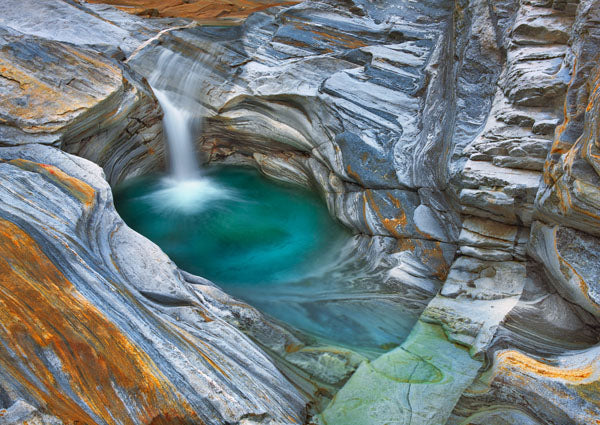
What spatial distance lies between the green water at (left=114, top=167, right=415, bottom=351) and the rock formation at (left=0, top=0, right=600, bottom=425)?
9.4 inches

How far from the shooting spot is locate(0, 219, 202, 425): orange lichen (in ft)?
8.47

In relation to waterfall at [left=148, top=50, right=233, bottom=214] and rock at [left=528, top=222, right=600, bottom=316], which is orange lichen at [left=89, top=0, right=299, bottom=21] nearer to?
waterfall at [left=148, top=50, right=233, bottom=214]

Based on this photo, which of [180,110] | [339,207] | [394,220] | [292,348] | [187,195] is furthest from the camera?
[180,110]

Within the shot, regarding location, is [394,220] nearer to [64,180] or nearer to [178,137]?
[64,180]

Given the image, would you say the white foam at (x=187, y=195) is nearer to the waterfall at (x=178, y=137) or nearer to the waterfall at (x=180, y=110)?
the waterfall at (x=180, y=110)

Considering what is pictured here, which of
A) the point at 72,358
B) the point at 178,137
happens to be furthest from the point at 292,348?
the point at 178,137

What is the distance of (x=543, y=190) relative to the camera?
4152 mm

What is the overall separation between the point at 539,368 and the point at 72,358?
10.7 feet

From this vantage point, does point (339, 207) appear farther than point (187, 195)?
No

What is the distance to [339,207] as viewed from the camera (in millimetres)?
6773

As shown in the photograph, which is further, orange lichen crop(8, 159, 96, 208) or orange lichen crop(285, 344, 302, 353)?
orange lichen crop(8, 159, 96, 208)

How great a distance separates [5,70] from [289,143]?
433cm

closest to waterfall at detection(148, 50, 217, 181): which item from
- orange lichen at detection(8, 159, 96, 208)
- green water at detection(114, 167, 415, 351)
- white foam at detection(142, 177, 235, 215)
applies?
white foam at detection(142, 177, 235, 215)

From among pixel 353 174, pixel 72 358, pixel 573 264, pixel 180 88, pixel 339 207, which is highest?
pixel 180 88
